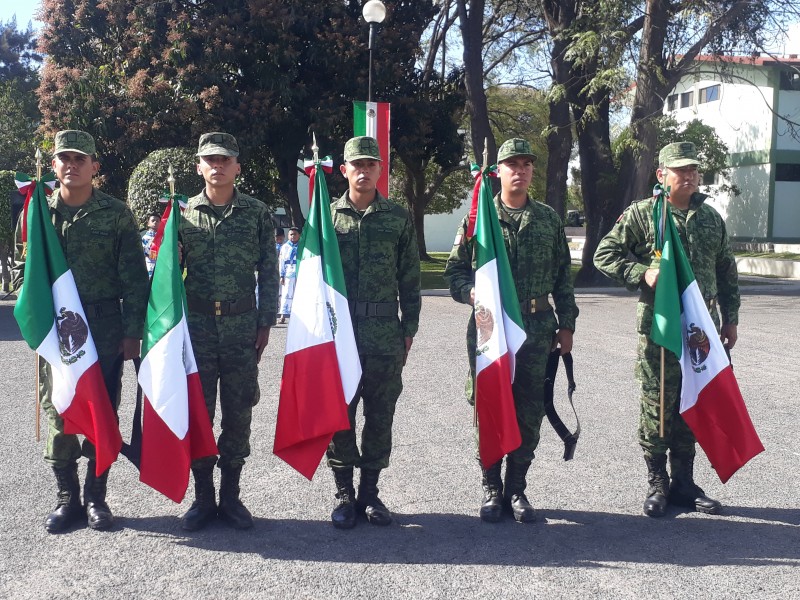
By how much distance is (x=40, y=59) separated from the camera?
55.0 meters

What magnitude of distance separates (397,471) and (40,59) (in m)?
56.6

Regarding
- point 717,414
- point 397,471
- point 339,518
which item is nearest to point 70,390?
point 339,518

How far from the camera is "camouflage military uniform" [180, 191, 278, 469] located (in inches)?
188

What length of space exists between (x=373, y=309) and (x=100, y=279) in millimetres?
1503

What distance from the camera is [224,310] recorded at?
479 cm

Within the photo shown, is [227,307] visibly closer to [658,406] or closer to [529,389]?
[529,389]

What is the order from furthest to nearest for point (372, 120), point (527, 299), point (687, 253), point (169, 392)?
1. point (372, 120)
2. point (687, 253)
3. point (527, 299)
4. point (169, 392)

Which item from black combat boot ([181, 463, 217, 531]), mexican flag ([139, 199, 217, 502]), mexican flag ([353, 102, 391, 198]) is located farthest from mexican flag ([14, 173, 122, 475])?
mexican flag ([353, 102, 391, 198])

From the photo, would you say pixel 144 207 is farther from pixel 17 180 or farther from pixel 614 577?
pixel 614 577

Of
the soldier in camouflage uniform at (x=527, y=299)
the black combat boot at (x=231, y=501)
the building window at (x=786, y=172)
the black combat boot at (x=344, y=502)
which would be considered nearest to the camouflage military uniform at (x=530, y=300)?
the soldier in camouflage uniform at (x=527, y=299)

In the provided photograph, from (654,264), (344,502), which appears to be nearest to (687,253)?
(654,264)

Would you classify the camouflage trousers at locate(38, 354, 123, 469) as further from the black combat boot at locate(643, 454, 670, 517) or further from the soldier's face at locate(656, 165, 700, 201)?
the soldier's face at locate(656, 165, 700, 201)

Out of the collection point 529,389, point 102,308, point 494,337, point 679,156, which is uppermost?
point 679,156

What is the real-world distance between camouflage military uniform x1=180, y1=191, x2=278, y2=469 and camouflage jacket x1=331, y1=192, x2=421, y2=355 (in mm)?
476
